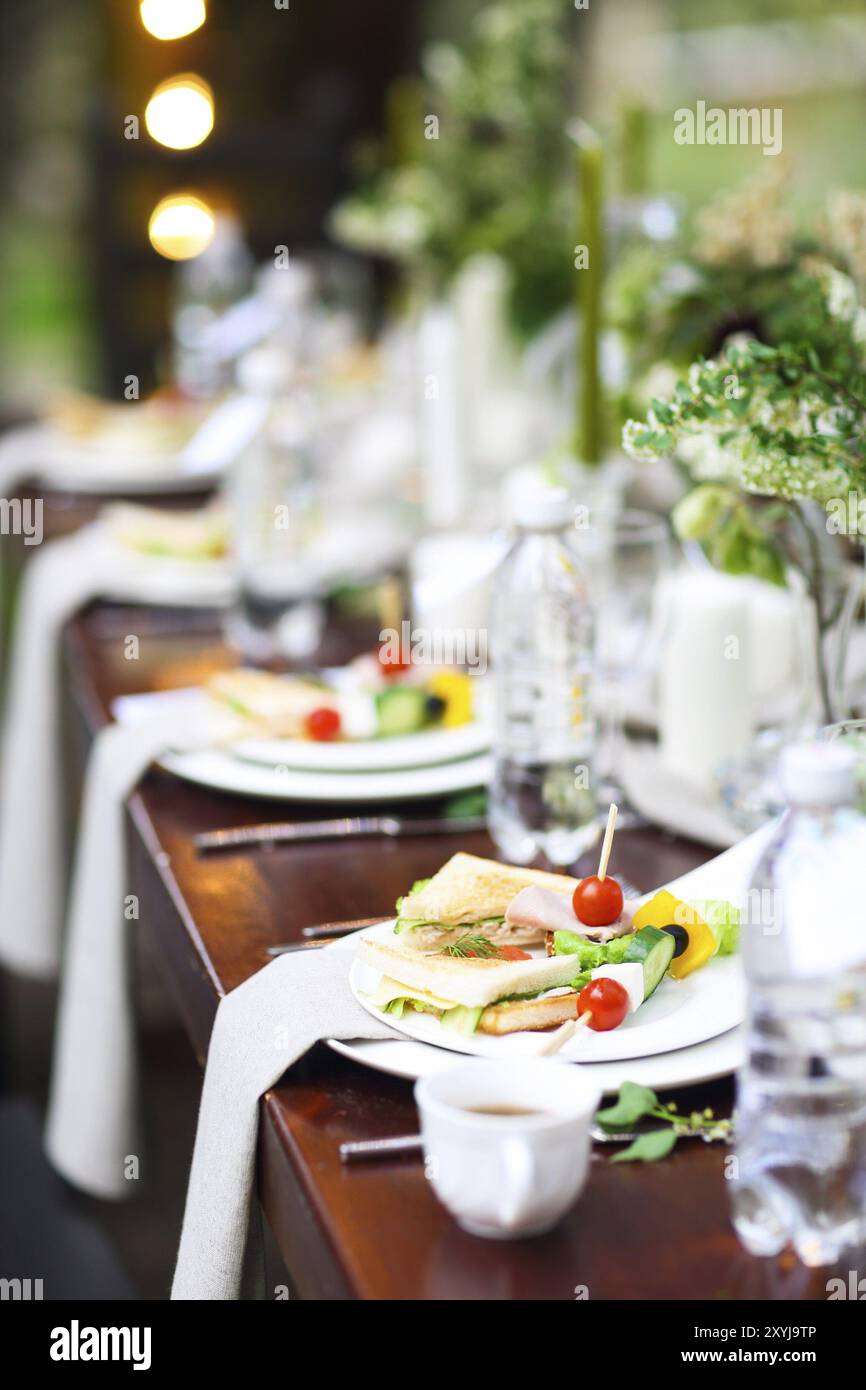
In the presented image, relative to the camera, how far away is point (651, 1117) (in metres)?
0.86

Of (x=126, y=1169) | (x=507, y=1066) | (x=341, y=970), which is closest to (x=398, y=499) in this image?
(x=126, y=1169)

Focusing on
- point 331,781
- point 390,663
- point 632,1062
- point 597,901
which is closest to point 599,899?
point 597,901

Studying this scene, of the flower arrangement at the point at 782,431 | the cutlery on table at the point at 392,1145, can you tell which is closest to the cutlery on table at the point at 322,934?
the cutlery on table at the point at 392,1145

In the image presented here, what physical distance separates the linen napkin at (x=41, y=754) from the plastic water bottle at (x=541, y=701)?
931 millimetres

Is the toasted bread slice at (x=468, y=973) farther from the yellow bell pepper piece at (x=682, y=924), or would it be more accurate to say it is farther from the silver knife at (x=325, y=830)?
the silver knife at (x=325, y=830)

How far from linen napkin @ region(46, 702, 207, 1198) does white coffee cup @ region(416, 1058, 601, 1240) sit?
0.80 meters

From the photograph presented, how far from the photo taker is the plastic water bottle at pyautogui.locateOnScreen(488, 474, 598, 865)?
1.29 meters

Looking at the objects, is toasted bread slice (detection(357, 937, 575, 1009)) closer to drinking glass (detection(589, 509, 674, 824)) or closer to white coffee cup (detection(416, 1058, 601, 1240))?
white coffee cup (detection(416, 1058, 601, 1240))

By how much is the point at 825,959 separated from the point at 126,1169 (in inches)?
42.9

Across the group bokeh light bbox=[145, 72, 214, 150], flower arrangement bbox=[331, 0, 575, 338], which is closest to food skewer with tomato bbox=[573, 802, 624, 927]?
bokeh light bbox=[145, 72, 214, 150]

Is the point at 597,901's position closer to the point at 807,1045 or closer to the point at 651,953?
the point at 651,953

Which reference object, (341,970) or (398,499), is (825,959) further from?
(398,499)

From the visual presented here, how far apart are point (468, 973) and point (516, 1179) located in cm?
20

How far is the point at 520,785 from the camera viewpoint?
Result: 1309 millimetres
